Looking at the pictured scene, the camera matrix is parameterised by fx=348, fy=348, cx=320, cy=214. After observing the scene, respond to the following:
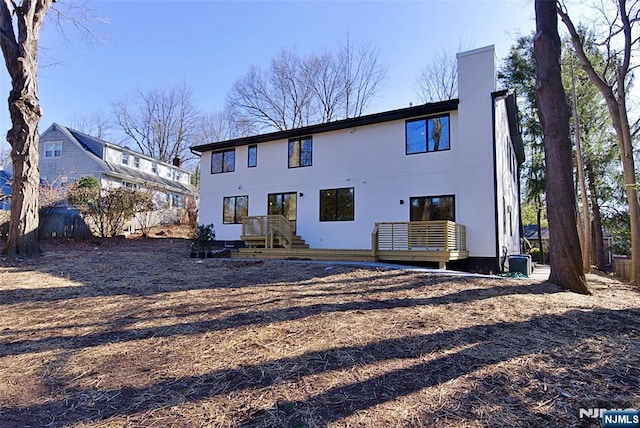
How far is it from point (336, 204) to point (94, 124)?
100ft

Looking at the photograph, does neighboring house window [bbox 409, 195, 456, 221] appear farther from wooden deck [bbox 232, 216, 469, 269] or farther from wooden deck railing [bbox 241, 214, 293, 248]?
wooden deck railing [bbox 241, 214, 293, 248]

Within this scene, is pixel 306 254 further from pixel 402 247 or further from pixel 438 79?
pixel 438 79

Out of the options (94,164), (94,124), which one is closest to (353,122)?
(94,164)

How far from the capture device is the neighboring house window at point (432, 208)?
11.6 metres

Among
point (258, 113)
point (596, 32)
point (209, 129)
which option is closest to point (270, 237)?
point (596, 32)

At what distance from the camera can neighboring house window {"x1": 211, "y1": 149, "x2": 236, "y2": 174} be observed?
16.5m

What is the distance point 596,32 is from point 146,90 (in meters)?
34.6

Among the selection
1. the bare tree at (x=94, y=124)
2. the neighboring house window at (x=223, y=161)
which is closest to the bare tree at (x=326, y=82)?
the neighboring house window at (x=223, y=161)

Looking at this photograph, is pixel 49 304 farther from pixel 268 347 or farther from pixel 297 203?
pixel 297 203

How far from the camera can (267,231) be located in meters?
13.7

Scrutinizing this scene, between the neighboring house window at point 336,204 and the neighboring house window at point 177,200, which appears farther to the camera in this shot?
the neighboring house window at point 177,200

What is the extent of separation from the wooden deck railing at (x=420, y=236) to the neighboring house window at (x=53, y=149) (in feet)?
76.5

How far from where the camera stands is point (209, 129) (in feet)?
109

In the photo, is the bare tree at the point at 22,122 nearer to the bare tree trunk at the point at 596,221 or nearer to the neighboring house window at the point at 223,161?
the neighboring house window at the point at 223,161
